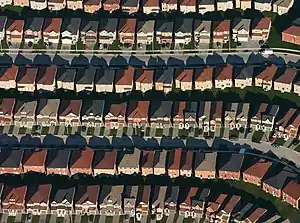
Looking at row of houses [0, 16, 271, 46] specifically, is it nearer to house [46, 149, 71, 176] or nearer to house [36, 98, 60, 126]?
house [36, 98, 60, 126]

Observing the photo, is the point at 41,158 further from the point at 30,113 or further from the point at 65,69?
the point at 65,69

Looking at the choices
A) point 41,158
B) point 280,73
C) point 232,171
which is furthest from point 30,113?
point 280,73

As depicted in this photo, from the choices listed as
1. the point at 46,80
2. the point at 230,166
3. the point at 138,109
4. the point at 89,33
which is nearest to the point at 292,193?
the point at 230,166

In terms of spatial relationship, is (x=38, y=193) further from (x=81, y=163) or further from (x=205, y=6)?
(x=205, y=6)

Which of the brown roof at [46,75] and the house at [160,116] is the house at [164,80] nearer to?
the house at [160,116]

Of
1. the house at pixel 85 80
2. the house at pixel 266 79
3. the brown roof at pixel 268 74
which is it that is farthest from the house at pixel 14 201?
the brown roof at pixel 268 74
